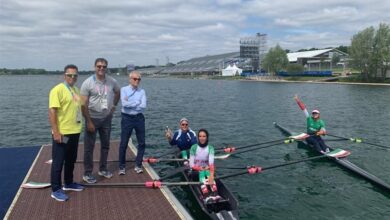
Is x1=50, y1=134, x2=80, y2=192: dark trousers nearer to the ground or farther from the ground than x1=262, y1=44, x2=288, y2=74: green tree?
nearer to the ground

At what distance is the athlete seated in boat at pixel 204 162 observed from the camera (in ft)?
30.3

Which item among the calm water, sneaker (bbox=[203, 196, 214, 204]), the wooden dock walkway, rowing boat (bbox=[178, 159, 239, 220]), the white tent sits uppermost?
the white tent

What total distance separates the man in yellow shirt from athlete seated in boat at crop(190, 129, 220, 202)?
356 cm

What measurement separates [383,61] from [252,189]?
8244cm

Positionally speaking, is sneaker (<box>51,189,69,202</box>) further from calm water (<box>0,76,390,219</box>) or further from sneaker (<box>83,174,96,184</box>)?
calm water (<box>0,76,390,219</box>)

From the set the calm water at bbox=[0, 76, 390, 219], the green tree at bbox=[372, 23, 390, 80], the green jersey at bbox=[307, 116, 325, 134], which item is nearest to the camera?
the calm water at bbox=[0, 76, 390, 219]

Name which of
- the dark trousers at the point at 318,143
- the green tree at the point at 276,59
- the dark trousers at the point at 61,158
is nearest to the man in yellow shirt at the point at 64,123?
the dark trousers at the point at 61,158

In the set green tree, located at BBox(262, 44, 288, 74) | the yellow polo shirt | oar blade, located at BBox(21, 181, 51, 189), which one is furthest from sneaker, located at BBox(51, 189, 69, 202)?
green tree, located at BBox(262, 44, 288, 74)

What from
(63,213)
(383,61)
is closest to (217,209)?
(63,213)

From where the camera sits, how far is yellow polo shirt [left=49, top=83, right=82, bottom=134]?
7.24 metres

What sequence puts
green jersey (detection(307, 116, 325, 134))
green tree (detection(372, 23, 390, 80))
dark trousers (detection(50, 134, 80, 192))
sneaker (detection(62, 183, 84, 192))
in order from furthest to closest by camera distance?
green tree (detection(372, 23, 390, 80)) → green jersey (detection(307, 116, 325, 134)) → sneaker (detection(62, 183, 84, 192)) → dark trousers (detection(50, 134, 80, 192))

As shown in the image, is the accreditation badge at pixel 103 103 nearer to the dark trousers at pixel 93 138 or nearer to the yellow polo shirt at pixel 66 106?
the dark trousers at pixel 93 138

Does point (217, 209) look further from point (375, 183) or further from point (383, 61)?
point (383, 61)

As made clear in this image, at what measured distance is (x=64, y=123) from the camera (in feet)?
24.7
